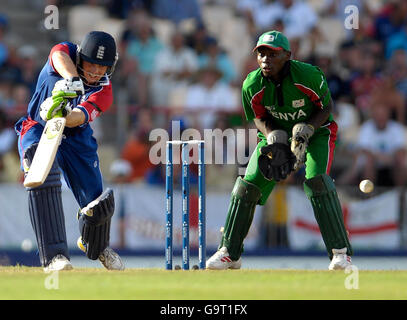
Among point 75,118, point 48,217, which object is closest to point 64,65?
point 75,118

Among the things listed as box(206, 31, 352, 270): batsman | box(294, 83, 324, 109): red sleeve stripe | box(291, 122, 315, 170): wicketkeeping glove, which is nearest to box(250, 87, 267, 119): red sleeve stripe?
box(206, 31, 352, 270): batsman

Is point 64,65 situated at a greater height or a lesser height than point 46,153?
greater

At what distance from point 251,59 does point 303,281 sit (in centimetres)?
831

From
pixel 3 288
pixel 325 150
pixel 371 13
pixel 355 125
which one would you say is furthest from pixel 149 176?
pixel 3 288

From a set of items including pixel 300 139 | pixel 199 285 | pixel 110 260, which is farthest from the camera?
pixel 110 260

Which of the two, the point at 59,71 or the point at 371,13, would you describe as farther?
the point at 371,13

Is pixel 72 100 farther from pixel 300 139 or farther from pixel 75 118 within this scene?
pixel 300 139

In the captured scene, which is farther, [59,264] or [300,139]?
[300,139]

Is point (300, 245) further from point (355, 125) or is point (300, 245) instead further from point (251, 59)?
point (251, 59)

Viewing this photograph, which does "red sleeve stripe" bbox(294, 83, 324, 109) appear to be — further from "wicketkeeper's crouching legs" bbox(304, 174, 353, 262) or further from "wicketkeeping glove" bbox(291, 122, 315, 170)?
"wicketkeeper's crouching legs" bbox(304, 174, 353, 262)

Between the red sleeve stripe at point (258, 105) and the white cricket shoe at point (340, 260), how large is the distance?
48.5 inches

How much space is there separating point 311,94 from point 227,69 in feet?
24.7

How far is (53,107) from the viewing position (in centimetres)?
734

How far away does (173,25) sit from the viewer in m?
15.9
